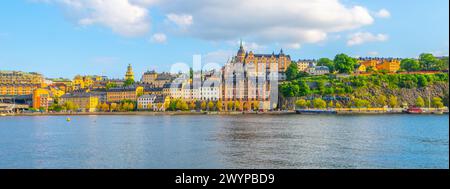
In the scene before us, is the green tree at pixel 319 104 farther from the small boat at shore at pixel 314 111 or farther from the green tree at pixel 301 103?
the small boat at shore at pixel 314 111

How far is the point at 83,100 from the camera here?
58812 mm

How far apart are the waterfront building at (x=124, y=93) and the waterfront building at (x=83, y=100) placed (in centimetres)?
215

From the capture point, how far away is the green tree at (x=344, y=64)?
5850cm

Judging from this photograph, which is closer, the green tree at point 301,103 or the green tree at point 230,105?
the green tree at point 301,103

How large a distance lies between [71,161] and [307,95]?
43.6 meters

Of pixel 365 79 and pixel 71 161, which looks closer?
pixel 71 161

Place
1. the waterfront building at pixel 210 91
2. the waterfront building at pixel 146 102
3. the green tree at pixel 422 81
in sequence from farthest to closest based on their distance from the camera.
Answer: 1. the waterfront building at pixel 210 91
2. the waterfront building at pixel 146 102
3. the green tree at pixel 422 81

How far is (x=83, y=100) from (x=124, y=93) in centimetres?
531

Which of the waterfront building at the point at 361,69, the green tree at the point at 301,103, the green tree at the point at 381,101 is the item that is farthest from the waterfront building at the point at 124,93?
the green tree at the point at 381,101

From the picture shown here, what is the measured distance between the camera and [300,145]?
15.6 meters

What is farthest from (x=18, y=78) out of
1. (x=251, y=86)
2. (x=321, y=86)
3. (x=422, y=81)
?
(x=422, y=81)

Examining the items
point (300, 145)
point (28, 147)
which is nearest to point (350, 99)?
point (300, 145)

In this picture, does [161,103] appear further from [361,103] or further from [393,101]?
[393,101]
